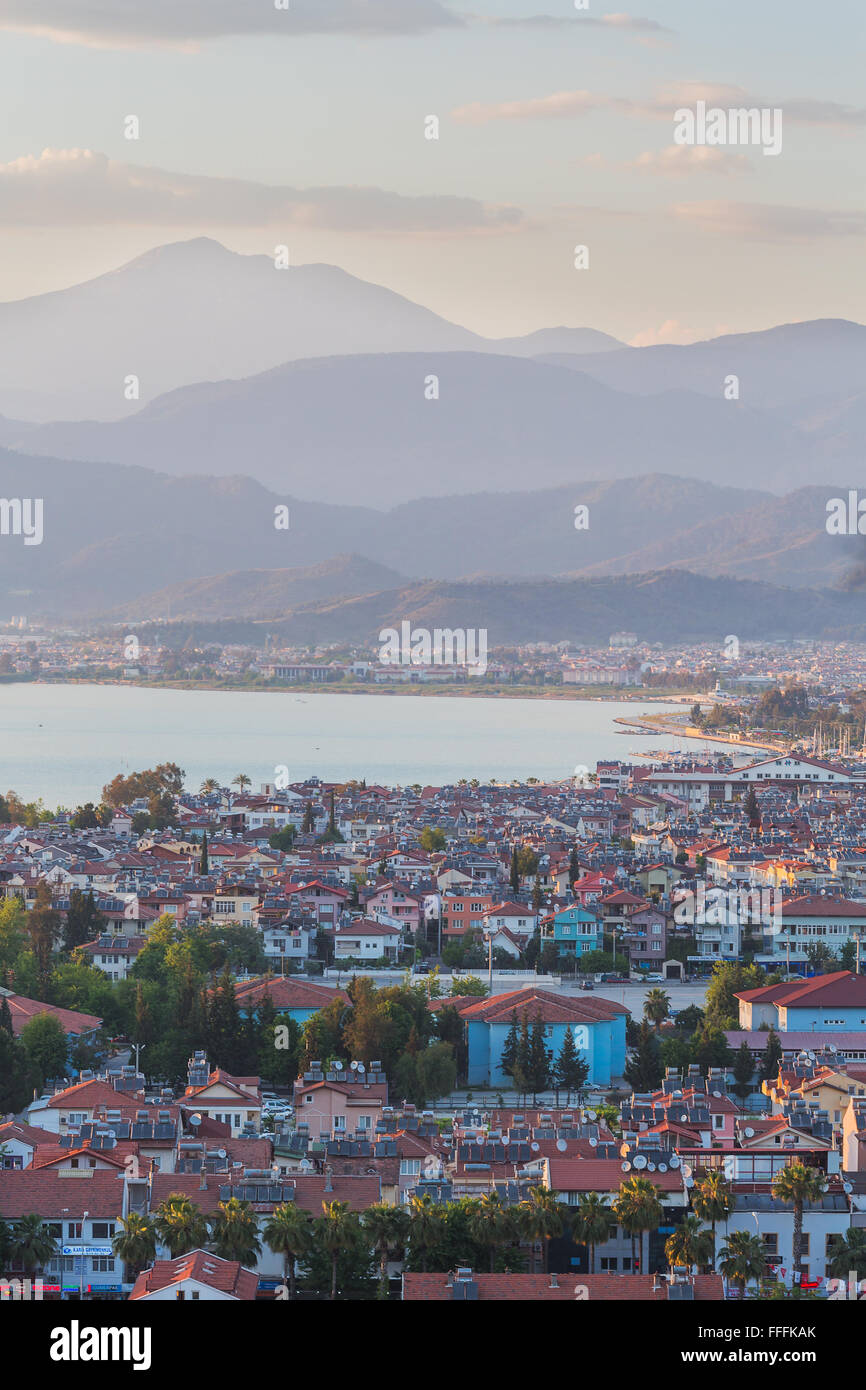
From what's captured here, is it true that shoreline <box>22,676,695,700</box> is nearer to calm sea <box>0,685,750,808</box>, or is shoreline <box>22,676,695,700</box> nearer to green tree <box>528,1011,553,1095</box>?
calm sea <box>0,685,750,808</box>

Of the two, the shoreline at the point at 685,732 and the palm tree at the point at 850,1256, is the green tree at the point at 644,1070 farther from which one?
the shoreline at the point at 685,732

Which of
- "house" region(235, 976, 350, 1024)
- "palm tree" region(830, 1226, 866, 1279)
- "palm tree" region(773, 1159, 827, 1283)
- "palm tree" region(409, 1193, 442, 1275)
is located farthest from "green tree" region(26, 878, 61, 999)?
"palm tree" region(830, 1226, 866, 1279)

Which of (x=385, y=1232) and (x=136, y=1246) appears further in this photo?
(x=385, y=1232)

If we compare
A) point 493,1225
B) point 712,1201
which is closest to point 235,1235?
point 493,1225

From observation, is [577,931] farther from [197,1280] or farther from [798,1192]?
[197,1280]

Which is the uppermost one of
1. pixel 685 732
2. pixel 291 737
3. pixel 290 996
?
pixel 685 732

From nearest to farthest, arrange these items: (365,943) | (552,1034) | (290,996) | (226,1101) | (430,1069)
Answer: (226,1101), (430,1069), (552,1034), (290,996), (365,943)
